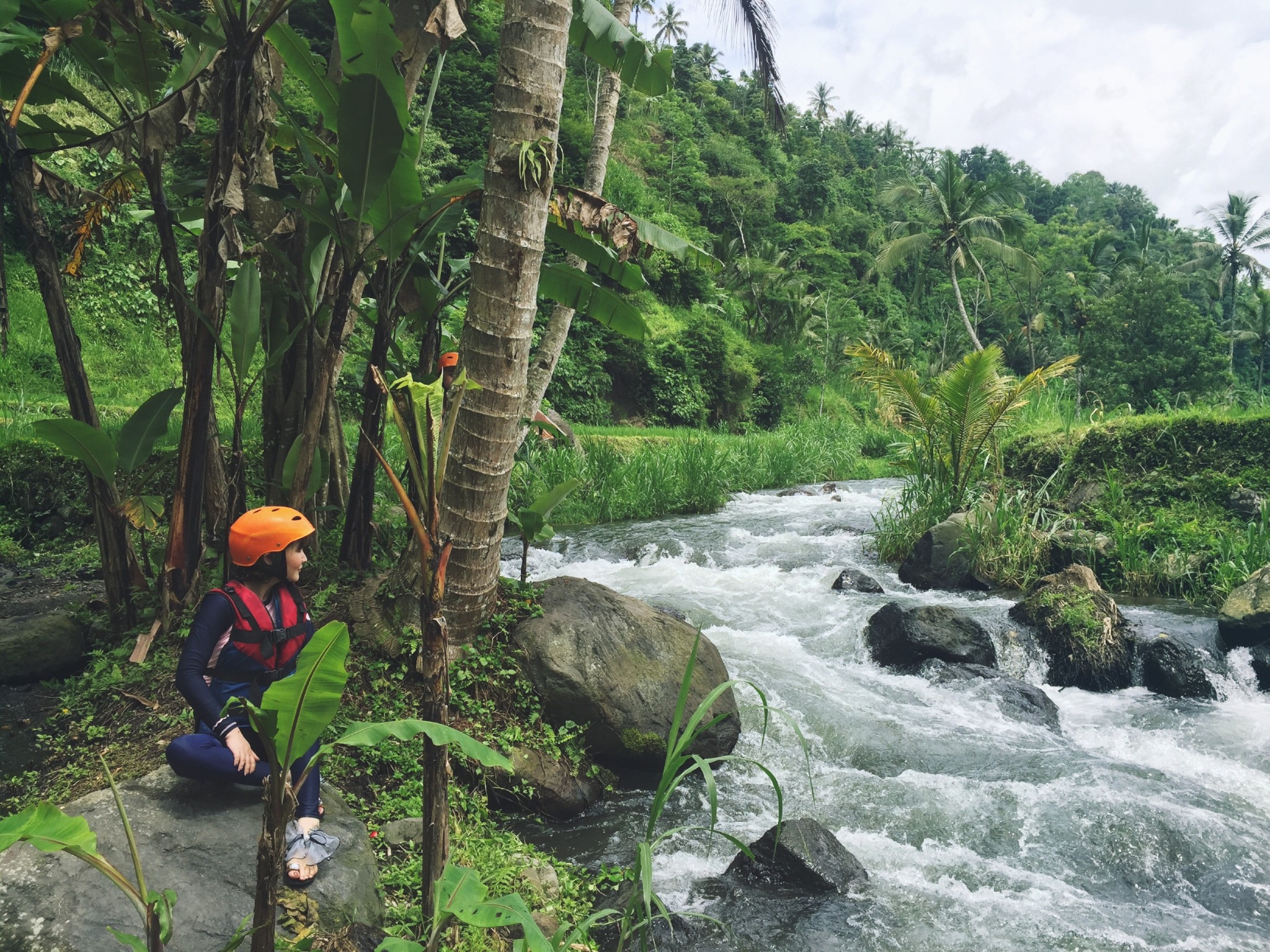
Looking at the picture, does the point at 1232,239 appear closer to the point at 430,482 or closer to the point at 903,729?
the point at 903,729

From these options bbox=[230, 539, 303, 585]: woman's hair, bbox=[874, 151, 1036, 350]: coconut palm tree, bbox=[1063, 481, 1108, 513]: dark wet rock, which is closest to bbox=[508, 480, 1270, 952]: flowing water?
bbox=[230, 539, 303, 585]: woman's hair

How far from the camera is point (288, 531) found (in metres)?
2.56

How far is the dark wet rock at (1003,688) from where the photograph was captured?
564 cm

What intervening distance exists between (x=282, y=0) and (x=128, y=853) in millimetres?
3017

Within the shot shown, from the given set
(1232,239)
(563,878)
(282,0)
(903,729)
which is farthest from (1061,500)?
(1232,239)

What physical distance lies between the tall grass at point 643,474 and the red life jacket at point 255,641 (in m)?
6.75

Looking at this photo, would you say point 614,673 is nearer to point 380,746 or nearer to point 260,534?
point 380,746

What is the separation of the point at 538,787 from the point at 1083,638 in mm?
4869

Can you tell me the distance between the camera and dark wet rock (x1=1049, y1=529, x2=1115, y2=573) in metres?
8.73

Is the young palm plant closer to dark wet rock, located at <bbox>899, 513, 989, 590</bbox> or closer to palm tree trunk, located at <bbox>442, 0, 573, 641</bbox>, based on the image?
dark wet rock, located at <bbox>899, 513, 989, 590</bbox>

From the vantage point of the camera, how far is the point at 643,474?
12.7 meters

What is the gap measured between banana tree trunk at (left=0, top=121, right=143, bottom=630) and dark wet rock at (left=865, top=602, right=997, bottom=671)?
5.25 m

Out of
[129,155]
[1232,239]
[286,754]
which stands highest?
[1232,239]

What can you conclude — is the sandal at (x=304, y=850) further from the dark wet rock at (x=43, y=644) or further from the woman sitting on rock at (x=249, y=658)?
→ the dark wet rock at (x=43, y=644)
